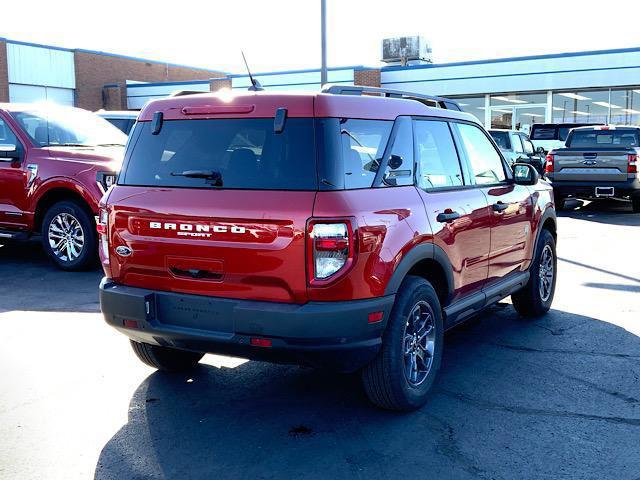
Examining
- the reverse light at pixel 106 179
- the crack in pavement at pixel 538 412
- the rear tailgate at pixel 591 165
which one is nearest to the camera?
the crack in pavement at pixel 538 412

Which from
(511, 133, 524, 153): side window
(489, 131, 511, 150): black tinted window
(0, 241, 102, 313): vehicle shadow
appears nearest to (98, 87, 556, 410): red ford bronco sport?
(0, 241, 102, 313): vehicle shadow

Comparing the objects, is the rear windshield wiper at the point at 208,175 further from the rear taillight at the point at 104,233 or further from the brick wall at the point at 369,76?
the brick wall at the point at 369,76

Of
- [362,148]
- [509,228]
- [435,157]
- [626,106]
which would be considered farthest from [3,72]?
[362,148]

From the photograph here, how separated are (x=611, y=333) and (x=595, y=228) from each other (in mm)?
7720

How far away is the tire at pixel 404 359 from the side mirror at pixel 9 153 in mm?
6510

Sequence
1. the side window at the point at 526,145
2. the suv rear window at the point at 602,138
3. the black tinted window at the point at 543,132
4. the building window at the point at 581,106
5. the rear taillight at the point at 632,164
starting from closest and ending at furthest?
1. the rear taillight at the point at 632,164
2. the suv rear window at the point at 602,138
3. the side window at the point at 526,145
4. the black tinted window at the point at 543,132
5. the building window at the point at 581,106

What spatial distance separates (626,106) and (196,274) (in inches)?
1115

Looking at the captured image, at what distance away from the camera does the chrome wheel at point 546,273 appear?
21.9 ft

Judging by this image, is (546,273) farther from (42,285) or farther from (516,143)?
(516,143)

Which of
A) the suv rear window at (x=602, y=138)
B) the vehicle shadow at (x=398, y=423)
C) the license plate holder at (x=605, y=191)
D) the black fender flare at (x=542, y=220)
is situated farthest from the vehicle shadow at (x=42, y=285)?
the suv rear window at (x=602, y=138)

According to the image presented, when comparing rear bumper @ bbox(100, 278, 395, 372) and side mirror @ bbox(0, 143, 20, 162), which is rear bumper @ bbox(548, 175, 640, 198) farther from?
rear bumper @ bbox(100, 278, 395, 372)

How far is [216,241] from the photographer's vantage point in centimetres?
393

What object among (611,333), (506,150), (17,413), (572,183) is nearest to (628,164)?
(572,183)

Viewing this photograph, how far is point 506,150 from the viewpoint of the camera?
A: 20297mm
